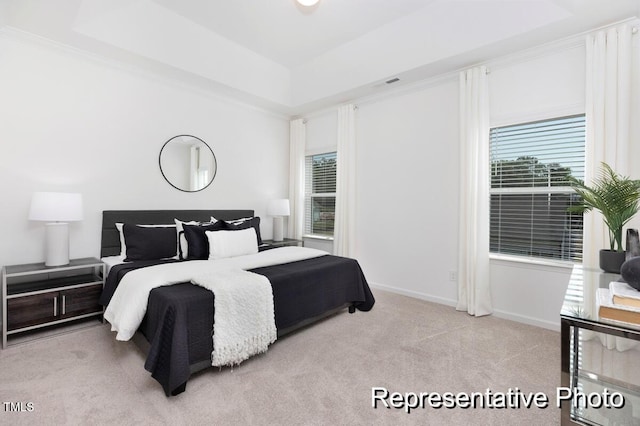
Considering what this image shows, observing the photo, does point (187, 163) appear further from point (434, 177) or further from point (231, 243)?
point (434, 177)

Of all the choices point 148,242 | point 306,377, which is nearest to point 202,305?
point 306,377

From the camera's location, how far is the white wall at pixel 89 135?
2.95 metres

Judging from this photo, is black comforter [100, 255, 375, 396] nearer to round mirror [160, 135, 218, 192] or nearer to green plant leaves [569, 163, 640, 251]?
round mirror [160, 135, 218, 192]

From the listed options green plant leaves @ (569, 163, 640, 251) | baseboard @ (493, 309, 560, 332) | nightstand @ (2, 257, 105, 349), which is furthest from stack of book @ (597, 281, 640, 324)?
nightstand @ (2, 257, 105, 349)

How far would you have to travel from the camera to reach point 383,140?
434 cm

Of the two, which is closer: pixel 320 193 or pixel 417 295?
pixel 417 295

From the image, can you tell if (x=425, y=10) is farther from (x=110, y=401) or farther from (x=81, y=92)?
(x=110, y=401)

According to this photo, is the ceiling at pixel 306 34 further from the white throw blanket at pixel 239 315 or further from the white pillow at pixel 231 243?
the white throw blanket at pixel 239 315

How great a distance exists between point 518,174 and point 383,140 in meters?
1.69

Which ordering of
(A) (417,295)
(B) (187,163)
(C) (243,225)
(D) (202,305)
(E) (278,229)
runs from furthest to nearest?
(E) (278,229) < (B) (187,163) < (A) (417,295) < (C) (243,225) < (D) (202,305)

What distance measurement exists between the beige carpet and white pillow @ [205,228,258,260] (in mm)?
1103

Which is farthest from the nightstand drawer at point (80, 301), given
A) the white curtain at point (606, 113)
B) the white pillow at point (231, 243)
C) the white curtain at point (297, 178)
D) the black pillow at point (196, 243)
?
the white curtain at point (606, 113)

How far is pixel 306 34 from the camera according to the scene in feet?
12.7

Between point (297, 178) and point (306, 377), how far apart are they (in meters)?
3.63
